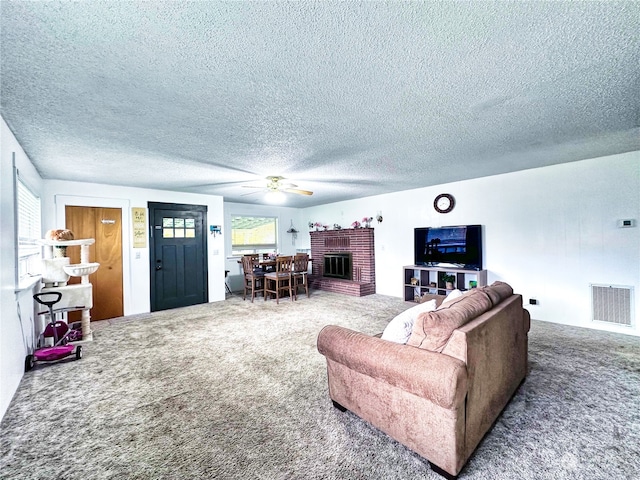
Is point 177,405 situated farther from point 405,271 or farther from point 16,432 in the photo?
point 405,271

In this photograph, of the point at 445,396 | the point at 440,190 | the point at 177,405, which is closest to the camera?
the point at 445,396

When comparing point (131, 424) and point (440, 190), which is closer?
point (131, 424)

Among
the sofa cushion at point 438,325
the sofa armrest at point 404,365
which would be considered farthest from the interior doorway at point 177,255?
the sofa cushion at point 438,325

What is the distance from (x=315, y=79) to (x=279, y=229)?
662 cm

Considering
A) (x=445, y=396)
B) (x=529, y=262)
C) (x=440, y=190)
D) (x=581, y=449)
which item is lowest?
(x=581, y=449)

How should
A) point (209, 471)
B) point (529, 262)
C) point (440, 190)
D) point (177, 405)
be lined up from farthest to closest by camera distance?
point (440, 190) → point (529, 262) → point (177, 405) → point (209, 471)

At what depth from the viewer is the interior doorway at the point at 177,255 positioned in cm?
529

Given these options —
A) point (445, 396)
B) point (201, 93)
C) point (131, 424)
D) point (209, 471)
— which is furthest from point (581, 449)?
point (201, 93)

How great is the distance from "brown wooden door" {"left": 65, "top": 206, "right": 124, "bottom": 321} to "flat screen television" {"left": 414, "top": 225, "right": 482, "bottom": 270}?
5.49 metres

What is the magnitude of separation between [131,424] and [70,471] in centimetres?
41

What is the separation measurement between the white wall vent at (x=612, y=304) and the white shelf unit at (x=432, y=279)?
52.5 inches

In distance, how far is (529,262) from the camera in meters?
4.36

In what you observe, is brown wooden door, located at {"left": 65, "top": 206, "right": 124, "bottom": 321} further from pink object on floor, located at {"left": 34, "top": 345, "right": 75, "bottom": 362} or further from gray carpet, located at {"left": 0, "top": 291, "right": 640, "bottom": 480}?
pink object on floor, located at {"left": 34, "top": 345, "right": 75, "bottom": 362}

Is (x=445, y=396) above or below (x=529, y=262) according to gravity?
below
